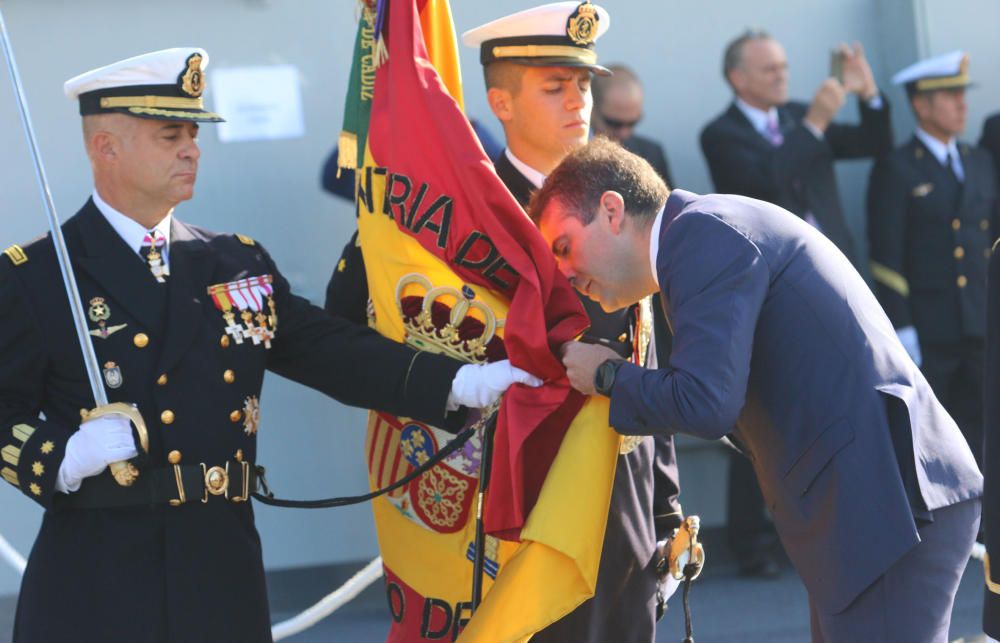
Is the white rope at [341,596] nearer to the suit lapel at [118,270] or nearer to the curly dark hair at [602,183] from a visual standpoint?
the suit lapel at [118,270]

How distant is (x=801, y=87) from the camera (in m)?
6.98

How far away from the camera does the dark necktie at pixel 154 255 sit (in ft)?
11.2

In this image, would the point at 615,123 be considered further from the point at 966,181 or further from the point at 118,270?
the point at 118,270

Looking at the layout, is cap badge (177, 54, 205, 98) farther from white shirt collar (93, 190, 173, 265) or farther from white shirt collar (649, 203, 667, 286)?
white shirt collar (649, 203, 667, 286)

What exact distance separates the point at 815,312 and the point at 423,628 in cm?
134

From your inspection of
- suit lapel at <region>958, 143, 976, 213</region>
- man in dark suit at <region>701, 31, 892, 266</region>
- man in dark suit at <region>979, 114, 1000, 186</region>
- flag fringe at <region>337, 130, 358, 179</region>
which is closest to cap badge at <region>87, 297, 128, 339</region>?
flag fringe at <region>337, 130, 358, 179</region>

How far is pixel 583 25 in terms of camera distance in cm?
396

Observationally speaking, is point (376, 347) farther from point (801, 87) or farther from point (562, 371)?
point (801, 87)

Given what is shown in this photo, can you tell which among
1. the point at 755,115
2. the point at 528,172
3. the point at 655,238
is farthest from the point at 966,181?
the point at 655,238

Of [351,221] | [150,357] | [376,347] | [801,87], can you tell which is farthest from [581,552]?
[801,87]

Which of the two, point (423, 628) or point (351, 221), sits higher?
point (351, 221)

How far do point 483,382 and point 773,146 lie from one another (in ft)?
9.90

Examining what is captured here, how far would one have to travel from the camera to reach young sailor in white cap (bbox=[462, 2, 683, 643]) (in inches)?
143

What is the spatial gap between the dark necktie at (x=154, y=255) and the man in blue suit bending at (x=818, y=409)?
1062mm
